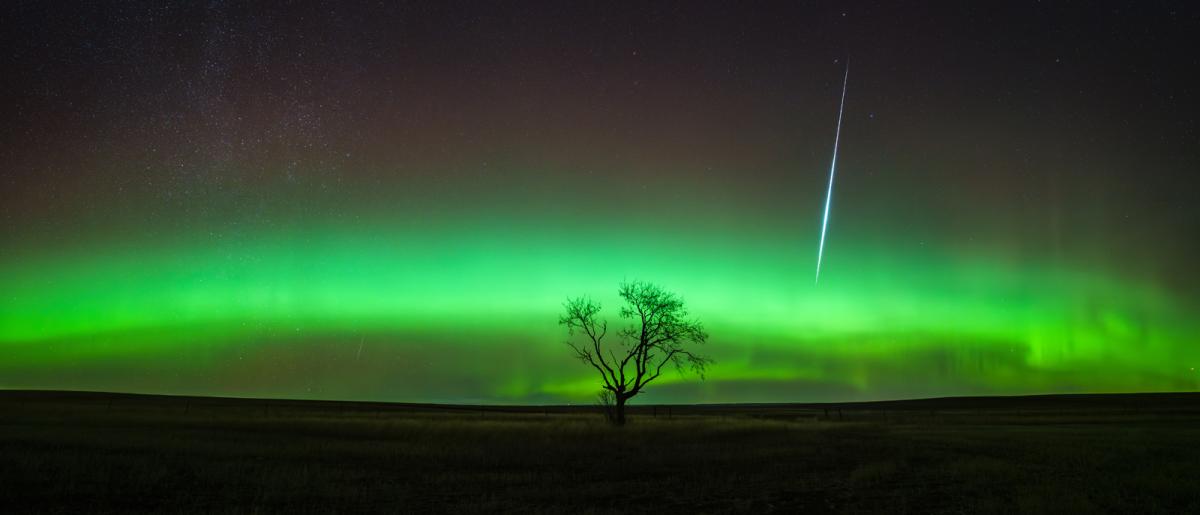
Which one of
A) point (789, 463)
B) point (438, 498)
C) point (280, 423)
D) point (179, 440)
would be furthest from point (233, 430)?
point (789, 463)

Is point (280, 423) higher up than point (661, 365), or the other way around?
point (661, 365)

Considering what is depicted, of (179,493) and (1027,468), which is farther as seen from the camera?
(1027,468)

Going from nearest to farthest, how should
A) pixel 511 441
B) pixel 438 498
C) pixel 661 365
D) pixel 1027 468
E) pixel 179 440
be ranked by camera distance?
1. pixel 438 498
2. pixel 1027 468
3. pixel 179 440
4. pixel 511 441
5. pixel 661 365

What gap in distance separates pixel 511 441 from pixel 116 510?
21894mm

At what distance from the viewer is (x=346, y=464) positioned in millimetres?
27281

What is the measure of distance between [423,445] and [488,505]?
18.0 metres

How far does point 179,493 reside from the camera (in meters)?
19.9

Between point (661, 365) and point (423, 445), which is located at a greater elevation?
point (661, 365)

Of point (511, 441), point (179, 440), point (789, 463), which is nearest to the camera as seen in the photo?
point (789, 463)

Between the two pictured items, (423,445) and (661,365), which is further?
(661,365)

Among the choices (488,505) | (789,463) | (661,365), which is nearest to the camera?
(488,505)

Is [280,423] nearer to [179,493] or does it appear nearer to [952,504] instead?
[179,493]

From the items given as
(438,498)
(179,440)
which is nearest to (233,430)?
(179,440)

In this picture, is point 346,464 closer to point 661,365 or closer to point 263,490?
point 263,490
